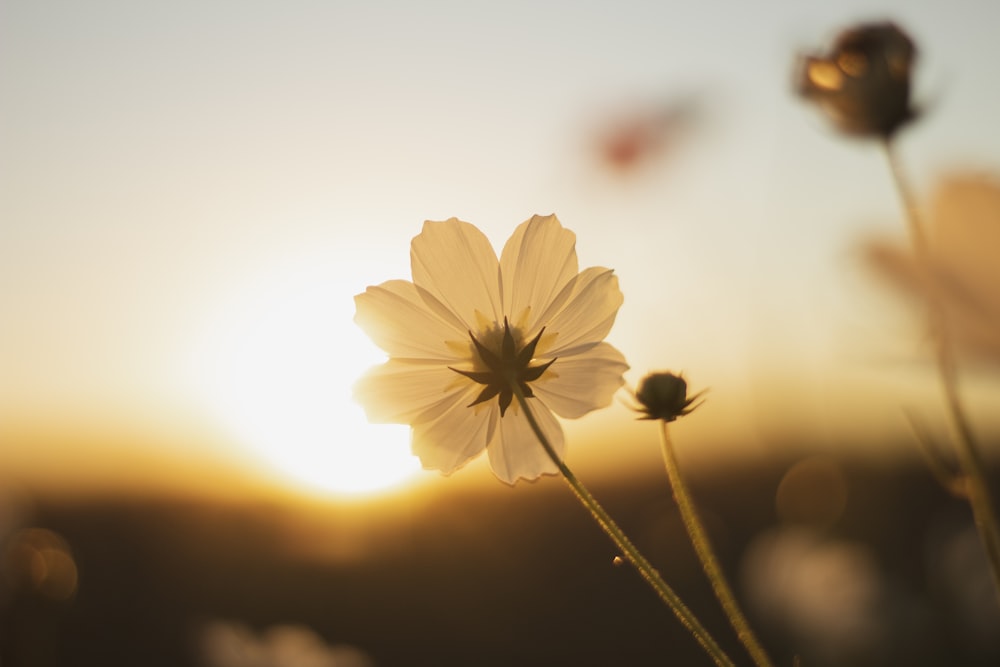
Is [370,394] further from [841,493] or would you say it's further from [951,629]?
[841,493]

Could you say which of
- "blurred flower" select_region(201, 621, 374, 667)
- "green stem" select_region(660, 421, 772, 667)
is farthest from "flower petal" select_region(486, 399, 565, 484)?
"blurred flower" select_region(201, 621, 374, 667)

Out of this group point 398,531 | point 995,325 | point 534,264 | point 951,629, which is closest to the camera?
point 995,325

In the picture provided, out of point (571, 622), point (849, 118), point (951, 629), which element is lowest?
point (951, 629)

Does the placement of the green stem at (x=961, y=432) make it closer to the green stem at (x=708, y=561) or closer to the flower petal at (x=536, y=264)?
the green stem at (x=708, y=561)

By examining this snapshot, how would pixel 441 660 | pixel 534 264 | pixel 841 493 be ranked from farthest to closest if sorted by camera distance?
pixel 441 660, pixel 841 493, pixel 534 264

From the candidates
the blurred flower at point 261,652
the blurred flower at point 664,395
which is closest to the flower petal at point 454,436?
the blurred flower at point 664,395

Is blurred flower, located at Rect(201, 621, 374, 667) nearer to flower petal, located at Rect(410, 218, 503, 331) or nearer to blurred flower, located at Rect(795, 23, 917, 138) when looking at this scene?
flower petal, located at Rect(410, 218, 503, 331)

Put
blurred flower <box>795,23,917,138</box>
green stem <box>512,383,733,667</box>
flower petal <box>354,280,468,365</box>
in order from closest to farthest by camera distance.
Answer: green stem <box>512,383,733,667</box>
blurred flower <box>795,23,917,138</box>
flower petal <box>354,280,468,365</box>

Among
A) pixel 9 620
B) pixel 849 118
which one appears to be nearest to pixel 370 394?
pixel 849 118
